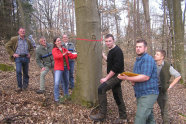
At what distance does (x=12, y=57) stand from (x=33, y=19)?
1532 centimetres

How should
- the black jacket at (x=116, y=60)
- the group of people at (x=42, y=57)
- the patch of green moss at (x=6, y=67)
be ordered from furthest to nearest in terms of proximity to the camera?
1. the patch of green moss at (x=6, y=67)
2. the group of people at (x=42, y=57)
3. the black jacket at (x=116, y=60)

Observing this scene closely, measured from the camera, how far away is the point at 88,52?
357cm

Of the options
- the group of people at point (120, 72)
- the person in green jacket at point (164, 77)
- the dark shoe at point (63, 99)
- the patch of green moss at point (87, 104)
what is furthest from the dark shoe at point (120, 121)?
the dark shoe at point (63, 99)

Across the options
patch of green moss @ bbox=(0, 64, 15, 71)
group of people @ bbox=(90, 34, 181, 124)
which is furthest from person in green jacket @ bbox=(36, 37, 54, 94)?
patch of green moss @ bbox=(0, 64, 15, 71)

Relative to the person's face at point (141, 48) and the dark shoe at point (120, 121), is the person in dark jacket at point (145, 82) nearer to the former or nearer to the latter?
the person's face at point (141, 48)

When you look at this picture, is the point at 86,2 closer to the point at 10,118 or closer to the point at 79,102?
the point at 79,102

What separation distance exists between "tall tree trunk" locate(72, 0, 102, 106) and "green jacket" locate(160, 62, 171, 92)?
1537 mm

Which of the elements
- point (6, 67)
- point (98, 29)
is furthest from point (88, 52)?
point (6, 67)

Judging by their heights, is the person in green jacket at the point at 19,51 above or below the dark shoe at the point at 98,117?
above

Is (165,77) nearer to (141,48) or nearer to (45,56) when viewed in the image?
(141,48)

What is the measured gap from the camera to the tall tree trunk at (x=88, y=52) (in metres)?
3.53

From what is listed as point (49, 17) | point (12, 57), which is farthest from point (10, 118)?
point (49, 17)

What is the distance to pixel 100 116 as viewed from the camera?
3.21 m

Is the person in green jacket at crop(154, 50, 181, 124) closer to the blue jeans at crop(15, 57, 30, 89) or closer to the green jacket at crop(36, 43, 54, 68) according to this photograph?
the green jacket at crop(36, 43, 54, 68)
